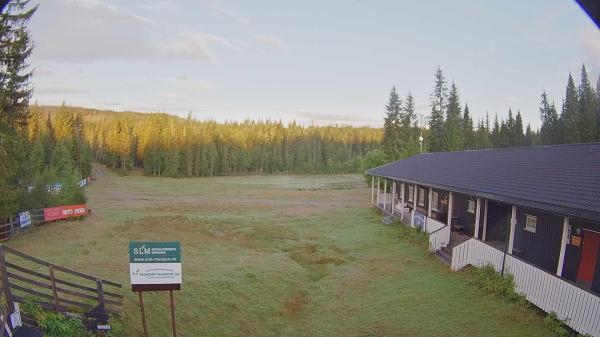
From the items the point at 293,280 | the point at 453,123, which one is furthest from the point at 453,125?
the point at 293,280

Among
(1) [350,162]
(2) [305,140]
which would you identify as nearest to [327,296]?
(1) [350,162]

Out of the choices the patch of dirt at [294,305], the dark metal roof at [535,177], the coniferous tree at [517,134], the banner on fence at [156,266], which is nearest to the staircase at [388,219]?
the dark metal roof at [535,177]

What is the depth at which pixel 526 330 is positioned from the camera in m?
10.7

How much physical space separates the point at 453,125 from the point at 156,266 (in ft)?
226

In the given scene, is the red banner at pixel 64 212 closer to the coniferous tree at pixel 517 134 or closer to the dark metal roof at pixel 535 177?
the dark metal roof at pixel 535 177

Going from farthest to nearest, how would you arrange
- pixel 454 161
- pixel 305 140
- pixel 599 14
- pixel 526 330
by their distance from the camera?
pixel 305 140, pixel 454 161, pixel 526 330, pixel 599 14

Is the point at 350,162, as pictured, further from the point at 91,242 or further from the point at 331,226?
the point at 91,242

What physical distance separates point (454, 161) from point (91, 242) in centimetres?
2293

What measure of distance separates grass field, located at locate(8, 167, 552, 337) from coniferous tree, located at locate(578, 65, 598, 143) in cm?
4699

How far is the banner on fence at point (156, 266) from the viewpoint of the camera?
9.80 m

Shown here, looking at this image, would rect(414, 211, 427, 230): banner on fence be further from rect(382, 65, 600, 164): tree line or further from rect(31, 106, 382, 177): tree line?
rect(31, 106, 382, 177): tree line

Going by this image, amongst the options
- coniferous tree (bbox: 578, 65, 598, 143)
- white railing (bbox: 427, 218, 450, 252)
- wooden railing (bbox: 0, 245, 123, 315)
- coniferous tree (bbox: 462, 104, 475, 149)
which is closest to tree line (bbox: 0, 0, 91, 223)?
wooden railing (bbox: 0, 245, 123, 315)

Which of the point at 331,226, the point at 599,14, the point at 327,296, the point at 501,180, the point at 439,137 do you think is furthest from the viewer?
the point at 439,137

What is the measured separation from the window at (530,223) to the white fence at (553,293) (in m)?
1.91
